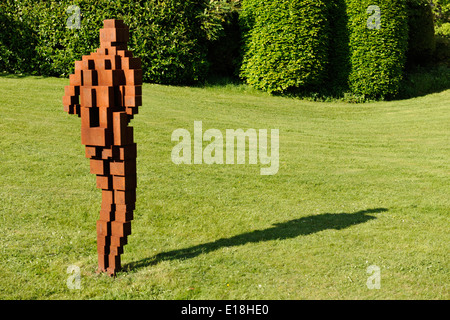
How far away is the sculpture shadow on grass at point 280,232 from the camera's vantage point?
5.45 meters

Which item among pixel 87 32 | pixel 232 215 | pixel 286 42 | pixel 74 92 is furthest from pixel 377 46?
pixel 74 92

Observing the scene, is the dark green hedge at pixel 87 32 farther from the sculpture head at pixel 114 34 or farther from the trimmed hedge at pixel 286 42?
the sculpture head at pixel 114 34

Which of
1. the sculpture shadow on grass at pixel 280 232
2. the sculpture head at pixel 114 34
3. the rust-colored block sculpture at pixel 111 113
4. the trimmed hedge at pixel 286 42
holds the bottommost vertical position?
the sculpture shadow on grass at pixel 280 232

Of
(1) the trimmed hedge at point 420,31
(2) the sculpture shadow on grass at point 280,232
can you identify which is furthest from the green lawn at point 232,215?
(1) the trimmed hedge at point 420,31

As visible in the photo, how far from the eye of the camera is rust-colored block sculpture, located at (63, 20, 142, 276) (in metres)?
4.46

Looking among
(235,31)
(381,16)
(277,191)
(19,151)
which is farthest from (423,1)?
(19,151)

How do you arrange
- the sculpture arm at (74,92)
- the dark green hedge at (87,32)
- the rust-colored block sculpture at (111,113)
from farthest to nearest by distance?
the dark green hedge at (87,32) → the sculpture arm at (74,92) → the rust-colored block sculpture at (111,113)

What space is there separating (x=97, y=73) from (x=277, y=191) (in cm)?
415

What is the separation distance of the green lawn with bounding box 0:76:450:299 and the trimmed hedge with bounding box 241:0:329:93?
4.31 meters

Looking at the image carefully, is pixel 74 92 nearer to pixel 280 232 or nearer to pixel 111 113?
pixel 111 113

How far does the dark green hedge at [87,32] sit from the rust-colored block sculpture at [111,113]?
10670 millimetres
